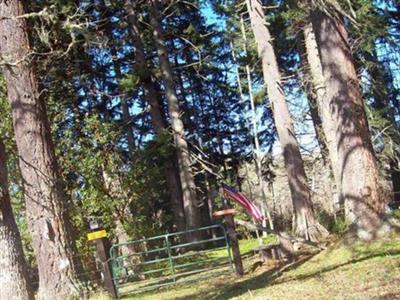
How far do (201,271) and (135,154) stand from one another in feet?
27.5

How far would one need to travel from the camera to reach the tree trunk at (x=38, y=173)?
27.5ft

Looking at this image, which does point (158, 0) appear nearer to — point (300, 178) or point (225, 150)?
point (300, 178)

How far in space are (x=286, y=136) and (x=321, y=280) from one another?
616 cm

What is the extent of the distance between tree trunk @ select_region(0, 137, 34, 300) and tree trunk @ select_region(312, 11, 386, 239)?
16.3 feet

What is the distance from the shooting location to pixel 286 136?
13.0 metres

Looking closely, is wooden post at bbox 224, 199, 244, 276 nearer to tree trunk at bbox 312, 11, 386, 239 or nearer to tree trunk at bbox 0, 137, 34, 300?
tree trunk at bbox 312, 11, 386, 239

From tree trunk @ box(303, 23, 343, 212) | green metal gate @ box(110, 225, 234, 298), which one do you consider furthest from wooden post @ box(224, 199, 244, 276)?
tree trunk @ box(303, 23, 343, 212)

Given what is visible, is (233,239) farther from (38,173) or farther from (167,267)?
(38,173)

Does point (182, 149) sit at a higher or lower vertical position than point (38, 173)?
higher

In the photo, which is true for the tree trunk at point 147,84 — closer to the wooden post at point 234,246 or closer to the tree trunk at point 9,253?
the wooden post at point 234,246

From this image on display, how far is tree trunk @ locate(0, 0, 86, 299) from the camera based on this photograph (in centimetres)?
837

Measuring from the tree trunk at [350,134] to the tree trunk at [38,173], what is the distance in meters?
4.56

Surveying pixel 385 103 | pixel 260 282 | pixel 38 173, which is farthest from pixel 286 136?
pixel 385 103

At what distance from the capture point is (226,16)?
24.6m
